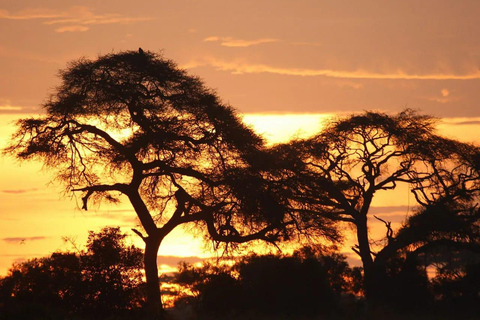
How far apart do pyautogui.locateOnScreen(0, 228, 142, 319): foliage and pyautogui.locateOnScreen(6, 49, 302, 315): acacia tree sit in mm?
2673

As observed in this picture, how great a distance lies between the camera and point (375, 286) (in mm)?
44750

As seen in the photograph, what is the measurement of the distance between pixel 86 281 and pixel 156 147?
7092 mm

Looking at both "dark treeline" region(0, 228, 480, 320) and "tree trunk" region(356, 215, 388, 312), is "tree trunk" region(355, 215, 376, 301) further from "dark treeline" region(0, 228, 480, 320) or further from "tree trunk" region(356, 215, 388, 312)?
"dark treeline" region(0, 228, 480, 320)

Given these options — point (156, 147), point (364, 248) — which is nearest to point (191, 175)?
point (156, 147)

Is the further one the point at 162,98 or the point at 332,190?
the point at 332,190

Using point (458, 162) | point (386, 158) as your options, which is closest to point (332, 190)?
point (386, 158)

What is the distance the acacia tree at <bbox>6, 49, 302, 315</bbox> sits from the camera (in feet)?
126

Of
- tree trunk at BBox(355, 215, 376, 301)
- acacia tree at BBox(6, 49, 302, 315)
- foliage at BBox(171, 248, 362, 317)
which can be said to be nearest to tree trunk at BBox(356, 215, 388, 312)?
tree trunk at BBox(355, 215, 376, 301)

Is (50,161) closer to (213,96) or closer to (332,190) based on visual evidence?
(213,96)

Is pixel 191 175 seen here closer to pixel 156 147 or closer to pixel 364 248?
pixel 156 147

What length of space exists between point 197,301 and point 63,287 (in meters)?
8.77

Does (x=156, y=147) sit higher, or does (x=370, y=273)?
(x=156, y=147)

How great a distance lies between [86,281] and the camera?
3497 cm

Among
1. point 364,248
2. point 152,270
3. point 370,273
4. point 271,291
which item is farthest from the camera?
point 364,248
